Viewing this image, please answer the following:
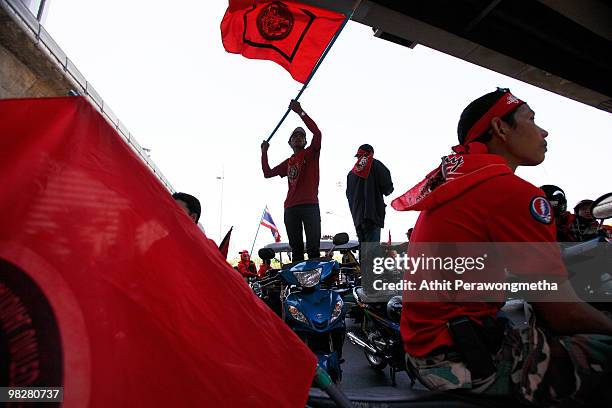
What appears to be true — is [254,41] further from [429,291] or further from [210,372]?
[210,372]

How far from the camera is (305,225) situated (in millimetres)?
4191

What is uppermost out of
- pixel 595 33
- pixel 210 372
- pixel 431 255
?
pixel 595 33

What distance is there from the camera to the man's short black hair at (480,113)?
1.43 metres

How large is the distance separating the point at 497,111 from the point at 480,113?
0.21 ft

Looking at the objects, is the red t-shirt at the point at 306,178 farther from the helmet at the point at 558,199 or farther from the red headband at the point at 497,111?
the red headband at the point at 497,111

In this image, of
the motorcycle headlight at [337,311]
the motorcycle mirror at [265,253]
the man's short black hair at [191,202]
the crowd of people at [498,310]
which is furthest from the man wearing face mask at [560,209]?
the man's short black hair at [191,202]

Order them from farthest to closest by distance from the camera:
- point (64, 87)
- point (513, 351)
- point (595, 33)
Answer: point (595, 33), point (64, 87), point (513, 351)

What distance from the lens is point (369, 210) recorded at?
478 cm

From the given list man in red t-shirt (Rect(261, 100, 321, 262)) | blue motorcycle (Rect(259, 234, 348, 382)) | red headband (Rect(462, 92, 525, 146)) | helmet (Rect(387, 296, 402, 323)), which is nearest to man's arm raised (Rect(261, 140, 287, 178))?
man in red t-shirt (Rect(261, 100, 321, 262))

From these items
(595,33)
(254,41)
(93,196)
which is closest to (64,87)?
(254,41)

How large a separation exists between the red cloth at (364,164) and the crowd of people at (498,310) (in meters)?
3.30

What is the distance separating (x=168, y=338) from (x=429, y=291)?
916 millimetres

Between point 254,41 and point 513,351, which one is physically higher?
point 254,41

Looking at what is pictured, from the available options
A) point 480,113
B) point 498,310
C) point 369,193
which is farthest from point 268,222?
point 498,310
